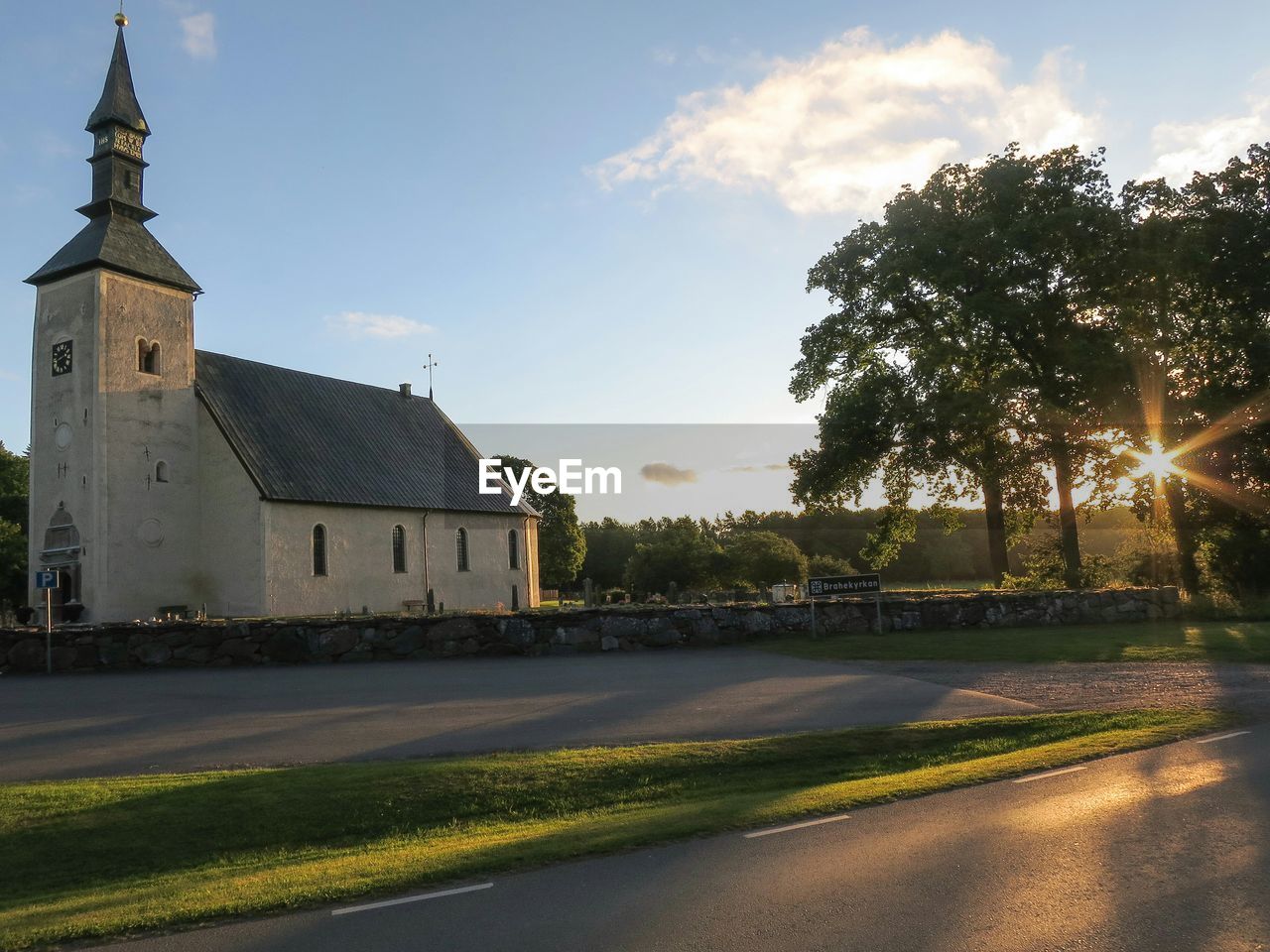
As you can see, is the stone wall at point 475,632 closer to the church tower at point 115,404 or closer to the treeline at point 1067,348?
the treeline at point 1067,348

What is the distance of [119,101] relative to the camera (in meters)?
36.0

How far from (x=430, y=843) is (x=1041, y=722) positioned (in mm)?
7585

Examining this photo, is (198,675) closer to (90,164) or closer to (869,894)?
(869,894)

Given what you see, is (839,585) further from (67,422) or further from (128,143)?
(128,143)

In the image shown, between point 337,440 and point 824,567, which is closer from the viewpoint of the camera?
point 337,440

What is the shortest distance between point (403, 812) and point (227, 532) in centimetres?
3073

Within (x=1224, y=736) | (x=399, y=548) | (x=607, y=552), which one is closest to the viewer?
(x=1224, y=736)

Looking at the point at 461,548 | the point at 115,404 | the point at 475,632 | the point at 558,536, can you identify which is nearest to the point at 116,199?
the point at 115,404

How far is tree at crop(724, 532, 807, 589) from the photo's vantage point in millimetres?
58031

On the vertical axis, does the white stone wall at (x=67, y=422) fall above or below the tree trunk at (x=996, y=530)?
above

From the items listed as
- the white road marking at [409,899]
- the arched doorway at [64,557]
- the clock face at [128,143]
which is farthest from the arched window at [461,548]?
the white road marking at [409,899]

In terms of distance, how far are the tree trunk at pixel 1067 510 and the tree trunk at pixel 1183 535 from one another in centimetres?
292

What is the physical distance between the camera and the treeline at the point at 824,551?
37469 millimetres

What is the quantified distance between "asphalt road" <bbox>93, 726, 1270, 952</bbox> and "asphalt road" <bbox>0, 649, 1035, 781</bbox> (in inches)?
175
